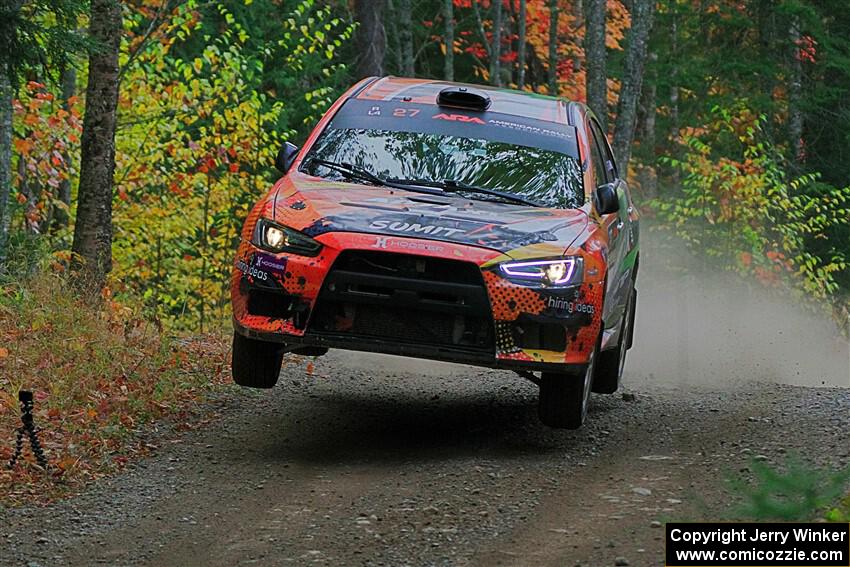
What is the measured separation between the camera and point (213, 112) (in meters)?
18.4

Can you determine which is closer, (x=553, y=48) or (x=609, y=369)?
(x=609, y=369)

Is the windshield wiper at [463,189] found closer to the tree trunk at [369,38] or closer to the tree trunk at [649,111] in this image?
the tree trunk at [369,38]

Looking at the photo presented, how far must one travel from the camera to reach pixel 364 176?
8945mm

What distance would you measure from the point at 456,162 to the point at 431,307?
175cm

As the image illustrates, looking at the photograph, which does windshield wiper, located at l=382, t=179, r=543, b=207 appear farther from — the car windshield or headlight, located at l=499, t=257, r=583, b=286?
headlight, located at l=499, t=257, r=583, b=286

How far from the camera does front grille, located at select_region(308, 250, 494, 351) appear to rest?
7.73 m

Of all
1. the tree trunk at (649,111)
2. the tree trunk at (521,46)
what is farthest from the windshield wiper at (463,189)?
the tree trunk at (649,111)

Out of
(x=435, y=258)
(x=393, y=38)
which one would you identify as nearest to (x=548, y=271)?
(x=435, y=258)

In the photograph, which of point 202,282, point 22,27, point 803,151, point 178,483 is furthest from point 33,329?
point 803,151

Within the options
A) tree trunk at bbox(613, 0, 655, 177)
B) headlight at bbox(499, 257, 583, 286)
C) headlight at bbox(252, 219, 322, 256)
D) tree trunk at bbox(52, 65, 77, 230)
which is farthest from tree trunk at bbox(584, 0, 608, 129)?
headlight at bbox(252, 219, 322, 256)

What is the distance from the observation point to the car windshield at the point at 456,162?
8984 mm

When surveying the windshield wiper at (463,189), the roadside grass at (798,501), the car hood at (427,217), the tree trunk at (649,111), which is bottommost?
the tree trunk at (649,111)

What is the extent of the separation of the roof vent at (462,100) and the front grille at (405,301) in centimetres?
235

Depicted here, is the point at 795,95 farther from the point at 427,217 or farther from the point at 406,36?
the point at 427,217
